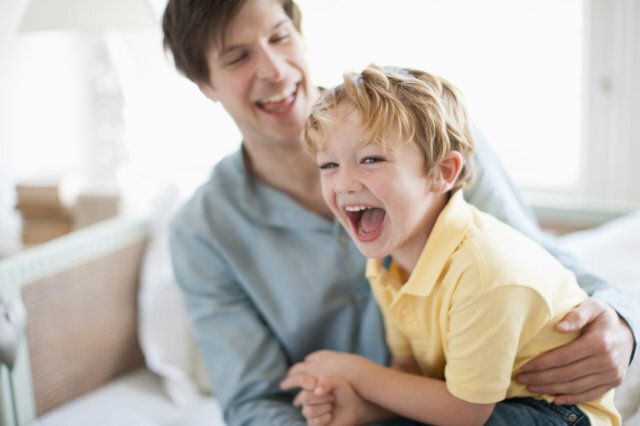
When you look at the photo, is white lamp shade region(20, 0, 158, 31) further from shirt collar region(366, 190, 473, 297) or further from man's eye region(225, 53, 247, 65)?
shirt collar region(366, 190, 473, 297)

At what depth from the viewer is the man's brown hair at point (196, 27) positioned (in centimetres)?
129

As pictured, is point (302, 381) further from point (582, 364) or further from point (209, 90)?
point (209, 90)

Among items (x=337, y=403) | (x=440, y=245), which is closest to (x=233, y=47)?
(x=440, y=245)

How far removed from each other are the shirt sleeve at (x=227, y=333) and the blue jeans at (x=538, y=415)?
40cm

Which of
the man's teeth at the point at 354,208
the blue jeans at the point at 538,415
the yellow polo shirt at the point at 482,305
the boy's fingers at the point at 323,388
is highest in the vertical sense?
the man's teeth at the point at 354,208

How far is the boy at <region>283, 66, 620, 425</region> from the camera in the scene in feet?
3.37

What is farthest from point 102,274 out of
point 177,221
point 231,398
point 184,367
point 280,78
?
point 280,78

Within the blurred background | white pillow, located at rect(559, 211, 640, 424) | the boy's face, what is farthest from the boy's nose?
the blurred background

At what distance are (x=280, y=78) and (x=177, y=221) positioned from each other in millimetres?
366

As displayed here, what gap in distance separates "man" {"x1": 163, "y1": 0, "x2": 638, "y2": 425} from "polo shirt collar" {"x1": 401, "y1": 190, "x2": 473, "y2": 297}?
25cm

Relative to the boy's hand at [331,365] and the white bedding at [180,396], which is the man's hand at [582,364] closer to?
the boy's hand at [331,365]

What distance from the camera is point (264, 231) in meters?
1.43

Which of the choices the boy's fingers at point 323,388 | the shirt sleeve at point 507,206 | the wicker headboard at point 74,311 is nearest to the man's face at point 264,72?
the shirt sleeve at point 507,206

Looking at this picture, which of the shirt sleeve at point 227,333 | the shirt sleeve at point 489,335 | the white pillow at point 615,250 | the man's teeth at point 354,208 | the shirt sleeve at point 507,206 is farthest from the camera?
the white pillow at point 615,250
